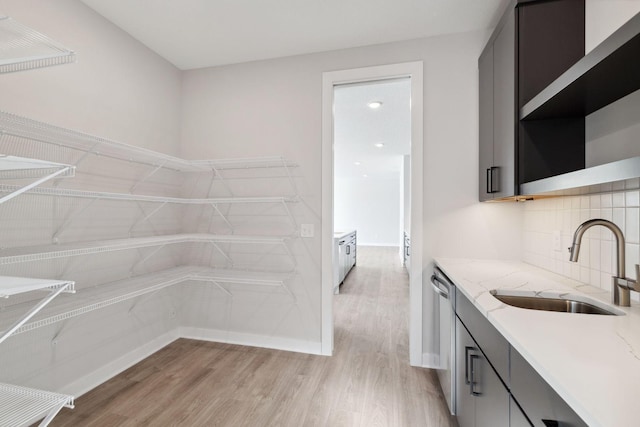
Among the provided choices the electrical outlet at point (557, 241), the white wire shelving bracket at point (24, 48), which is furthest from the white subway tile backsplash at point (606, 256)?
the white wire shelving bracket at point (24, 48)

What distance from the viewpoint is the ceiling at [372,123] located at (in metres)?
3.11

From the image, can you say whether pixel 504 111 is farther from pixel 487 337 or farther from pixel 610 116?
pixel 487 337

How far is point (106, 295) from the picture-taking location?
1774 millimetres

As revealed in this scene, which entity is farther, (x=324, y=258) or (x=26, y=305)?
(x=324, y=258)

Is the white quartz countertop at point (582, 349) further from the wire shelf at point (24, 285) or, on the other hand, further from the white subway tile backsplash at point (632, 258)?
the wire shelf at point (24, 285)

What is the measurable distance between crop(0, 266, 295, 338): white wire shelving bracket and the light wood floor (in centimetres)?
54

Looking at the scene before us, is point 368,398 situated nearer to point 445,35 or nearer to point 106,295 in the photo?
point 106,295

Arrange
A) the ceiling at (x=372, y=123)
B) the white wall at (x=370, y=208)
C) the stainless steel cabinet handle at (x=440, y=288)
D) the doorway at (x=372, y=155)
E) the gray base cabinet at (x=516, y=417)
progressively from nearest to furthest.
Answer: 1. the gray base cabinet at (x=516, y=417)
2. the stainless steel cabinet handle at (x=440, y=288)
3. the ceiling at (x=372, y=123)
4. the doorway at (x=372, y=155)
5. the white wall at (x=370, y=208)

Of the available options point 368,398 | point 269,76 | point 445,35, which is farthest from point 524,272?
point 269,76

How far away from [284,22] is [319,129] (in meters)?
0.78

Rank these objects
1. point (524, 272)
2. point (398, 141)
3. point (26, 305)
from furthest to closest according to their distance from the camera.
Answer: point (398, 141) → point (524, 272) → point (26, 305)

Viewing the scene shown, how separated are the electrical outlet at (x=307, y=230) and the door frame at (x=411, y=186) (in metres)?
0.10

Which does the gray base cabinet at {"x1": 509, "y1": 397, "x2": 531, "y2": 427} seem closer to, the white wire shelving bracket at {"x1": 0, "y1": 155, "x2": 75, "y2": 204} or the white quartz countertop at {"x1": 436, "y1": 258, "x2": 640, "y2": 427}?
the white quartz countertop at {"x1": 436, "y1": 258, "x2": 640, "y2": 427}

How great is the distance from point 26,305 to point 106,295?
1.13 feet
